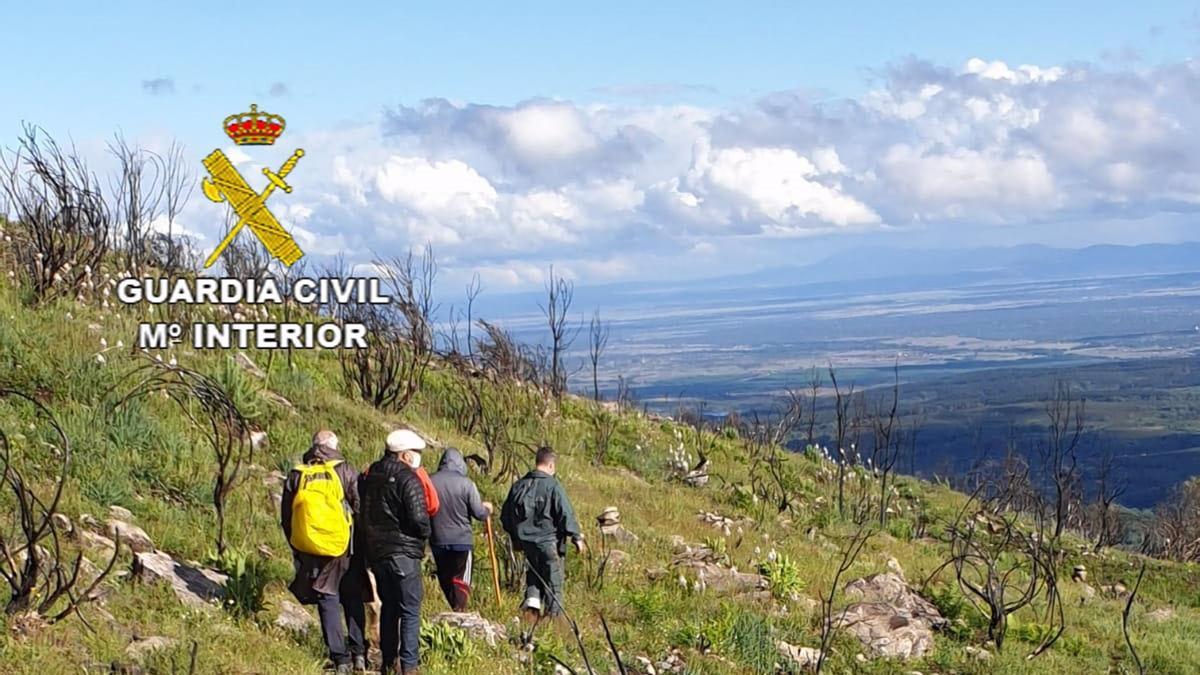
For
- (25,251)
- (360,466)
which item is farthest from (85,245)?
(360,466)

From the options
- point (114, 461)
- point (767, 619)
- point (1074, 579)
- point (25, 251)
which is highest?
point (25, 251)

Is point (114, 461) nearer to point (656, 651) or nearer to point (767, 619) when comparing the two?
point (656, 651)

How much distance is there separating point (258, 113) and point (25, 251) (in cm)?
486

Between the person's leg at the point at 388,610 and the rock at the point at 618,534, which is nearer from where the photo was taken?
the person's leg at the point at 388,610

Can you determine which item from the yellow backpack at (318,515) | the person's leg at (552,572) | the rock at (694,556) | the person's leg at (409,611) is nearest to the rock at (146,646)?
the yellow backpack at (318,515)

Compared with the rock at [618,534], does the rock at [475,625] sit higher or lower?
higher

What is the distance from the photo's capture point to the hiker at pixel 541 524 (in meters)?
9.75

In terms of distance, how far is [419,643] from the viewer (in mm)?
7855

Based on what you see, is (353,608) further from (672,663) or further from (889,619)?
(889,619)

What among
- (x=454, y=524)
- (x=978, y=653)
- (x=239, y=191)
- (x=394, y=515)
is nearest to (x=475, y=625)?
(x=454, y=524)

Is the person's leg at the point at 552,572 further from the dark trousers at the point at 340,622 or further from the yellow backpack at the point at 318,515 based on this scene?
the yellow backpack at the point at 318,515

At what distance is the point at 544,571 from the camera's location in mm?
9898

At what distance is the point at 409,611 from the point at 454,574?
1.76 meters

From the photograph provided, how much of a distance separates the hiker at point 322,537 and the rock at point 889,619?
460 centimetres
